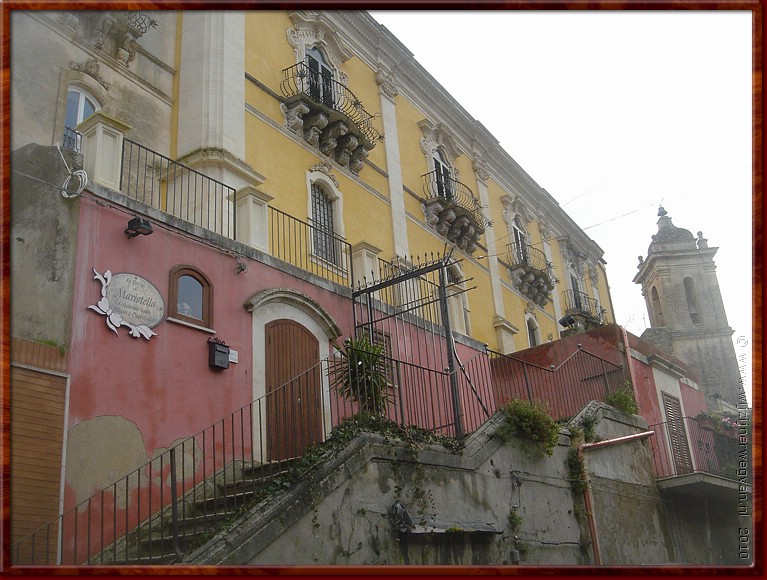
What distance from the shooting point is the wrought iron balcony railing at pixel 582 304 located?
3028cm

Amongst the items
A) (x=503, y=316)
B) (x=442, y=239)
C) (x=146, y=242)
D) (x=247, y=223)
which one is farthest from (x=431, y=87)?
(x=146, y=242)

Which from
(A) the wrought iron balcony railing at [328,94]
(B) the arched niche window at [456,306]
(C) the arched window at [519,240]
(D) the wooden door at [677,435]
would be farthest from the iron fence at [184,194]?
(C) the arched window at [519,240]

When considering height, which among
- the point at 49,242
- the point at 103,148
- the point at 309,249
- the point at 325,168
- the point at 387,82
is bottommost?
the point at 49,242

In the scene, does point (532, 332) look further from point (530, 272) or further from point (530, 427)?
point (530, 427)

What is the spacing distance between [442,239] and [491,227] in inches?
163

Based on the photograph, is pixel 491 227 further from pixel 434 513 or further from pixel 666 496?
pixel 434 513

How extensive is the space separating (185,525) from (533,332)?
2153 centimetres

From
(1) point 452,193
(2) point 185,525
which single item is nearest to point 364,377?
(2) point 185,525

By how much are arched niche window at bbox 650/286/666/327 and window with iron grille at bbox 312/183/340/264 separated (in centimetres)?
1896

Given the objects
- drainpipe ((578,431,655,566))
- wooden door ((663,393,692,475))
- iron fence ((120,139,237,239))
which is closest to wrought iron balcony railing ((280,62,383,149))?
iron fence ((120,139,237,239))

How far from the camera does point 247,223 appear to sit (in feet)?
38.6

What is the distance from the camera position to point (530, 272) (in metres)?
27.1

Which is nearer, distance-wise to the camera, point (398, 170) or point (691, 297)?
point (398, 170)

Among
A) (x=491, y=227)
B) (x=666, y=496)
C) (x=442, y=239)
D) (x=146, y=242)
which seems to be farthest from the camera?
(x=491, y=227)
